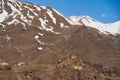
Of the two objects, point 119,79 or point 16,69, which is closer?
point 16,69

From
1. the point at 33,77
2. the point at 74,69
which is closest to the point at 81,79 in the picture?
the point at 74,69

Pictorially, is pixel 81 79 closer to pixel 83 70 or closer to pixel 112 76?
pixel 83 70

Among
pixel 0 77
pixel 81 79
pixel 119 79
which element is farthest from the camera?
pixel 119 79

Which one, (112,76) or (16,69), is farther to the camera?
(112,76)

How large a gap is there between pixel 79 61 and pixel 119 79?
15.7m

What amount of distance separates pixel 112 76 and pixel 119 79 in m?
2.36

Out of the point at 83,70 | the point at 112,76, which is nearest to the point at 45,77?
the point at 83,70

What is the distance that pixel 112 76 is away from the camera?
142125 millimetres

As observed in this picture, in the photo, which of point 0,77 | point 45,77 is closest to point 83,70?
point 45,77

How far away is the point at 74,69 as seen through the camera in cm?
13025

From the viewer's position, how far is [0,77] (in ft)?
393

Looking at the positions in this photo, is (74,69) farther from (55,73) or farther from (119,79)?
(119,79)

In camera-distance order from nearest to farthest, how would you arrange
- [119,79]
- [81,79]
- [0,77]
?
[0,77] < [81,79] < [119,79]

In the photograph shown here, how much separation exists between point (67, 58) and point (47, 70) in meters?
9.02
